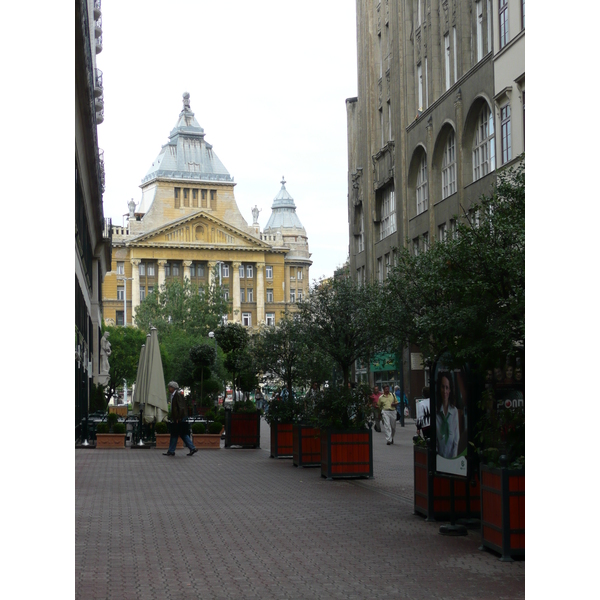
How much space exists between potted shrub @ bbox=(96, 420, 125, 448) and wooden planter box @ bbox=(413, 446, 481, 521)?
635 inches

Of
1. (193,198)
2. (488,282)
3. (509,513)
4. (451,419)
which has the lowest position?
(509,513)

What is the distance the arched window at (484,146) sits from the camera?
120ft

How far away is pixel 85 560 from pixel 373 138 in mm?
48069

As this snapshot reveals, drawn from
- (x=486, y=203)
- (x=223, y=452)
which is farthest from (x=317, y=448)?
(x=486, y=203)

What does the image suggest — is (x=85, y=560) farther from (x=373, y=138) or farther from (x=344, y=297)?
(x=373, y=138)

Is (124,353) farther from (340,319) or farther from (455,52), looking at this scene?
(340,319)

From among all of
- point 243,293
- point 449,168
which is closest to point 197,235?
point 243,293

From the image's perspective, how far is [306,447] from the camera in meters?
20.3

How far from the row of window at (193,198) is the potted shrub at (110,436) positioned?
93.8m

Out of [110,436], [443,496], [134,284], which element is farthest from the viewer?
[134,284]

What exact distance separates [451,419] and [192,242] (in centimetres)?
10592

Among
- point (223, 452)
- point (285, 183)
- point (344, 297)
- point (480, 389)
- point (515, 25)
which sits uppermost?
point (285, 183)

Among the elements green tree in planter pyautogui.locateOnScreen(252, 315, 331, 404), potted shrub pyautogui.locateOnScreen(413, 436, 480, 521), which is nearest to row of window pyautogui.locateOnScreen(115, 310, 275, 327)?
green tree in planter pyautogui.locateOnScreen(252, 315, 331, 404)

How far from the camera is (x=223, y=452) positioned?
25984 millimetres
